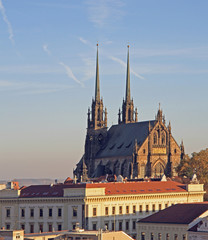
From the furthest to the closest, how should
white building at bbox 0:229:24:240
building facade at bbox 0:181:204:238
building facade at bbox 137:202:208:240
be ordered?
building facade at bbox 0:181:204:238 → building facade at bbox 137:202:208:240 → white building at bbox 0:229:24:240

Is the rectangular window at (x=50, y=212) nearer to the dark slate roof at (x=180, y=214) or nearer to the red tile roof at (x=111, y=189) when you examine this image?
the red tile roof at (x=111, y=189)

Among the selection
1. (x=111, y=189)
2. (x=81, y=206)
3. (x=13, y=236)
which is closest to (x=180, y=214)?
(x=81, y=206)

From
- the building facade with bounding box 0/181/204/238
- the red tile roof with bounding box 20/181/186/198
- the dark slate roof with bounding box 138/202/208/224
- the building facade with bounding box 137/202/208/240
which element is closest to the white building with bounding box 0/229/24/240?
the building facade with bounding box 137/202/208/240

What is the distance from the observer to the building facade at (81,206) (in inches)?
6211

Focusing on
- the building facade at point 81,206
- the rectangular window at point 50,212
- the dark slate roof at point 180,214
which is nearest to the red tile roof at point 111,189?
the building facade at point 81,206

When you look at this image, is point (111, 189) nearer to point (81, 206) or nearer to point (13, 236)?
point (81, 206)

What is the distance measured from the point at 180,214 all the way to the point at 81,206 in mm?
25198

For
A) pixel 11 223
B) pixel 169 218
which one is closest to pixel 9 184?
pixel 11 223

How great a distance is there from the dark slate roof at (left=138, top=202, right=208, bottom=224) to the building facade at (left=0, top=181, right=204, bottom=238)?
1894 centimetres

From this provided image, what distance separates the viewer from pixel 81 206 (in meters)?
157

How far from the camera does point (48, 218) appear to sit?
16075 centimetres

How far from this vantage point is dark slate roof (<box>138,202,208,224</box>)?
134m

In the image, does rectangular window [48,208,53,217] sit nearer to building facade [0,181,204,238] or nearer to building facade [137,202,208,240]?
building facade [0,181,204,238]

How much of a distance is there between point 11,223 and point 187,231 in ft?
150
